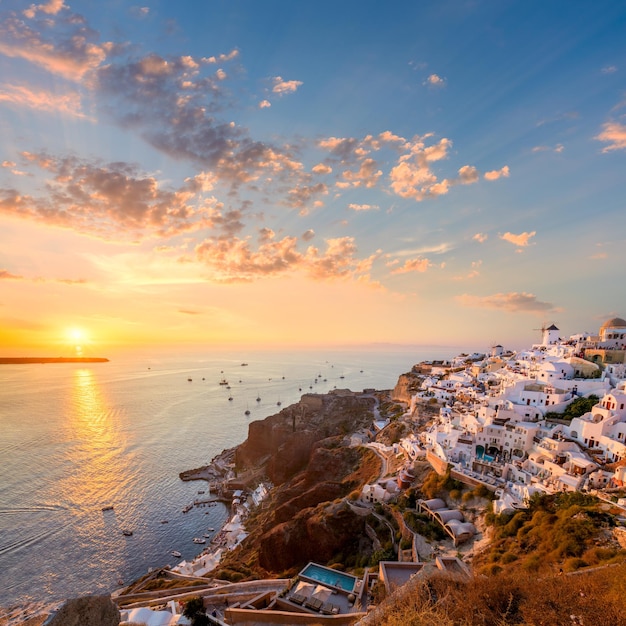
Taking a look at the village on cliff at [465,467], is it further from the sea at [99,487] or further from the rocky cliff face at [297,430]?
the sea at [99,487]

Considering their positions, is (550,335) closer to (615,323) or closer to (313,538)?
(615,323)

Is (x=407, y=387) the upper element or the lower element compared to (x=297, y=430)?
upper

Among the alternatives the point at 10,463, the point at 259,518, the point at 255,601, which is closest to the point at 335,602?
the point at 255,601

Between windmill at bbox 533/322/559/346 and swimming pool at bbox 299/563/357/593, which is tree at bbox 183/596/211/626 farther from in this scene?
windmill at bbox 533/322/559/346

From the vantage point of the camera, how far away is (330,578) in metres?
16.0

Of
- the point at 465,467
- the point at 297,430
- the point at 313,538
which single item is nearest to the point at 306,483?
the point at 313,538

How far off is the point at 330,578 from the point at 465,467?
1320 cm

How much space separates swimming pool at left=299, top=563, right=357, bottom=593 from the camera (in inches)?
599

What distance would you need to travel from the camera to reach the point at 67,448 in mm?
51469

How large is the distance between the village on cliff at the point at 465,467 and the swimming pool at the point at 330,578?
0.26 ft

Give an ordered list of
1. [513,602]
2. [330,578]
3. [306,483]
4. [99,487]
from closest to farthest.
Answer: [513,602] < [330,578] < [306,483] < [99,487]

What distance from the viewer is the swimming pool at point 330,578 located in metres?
15.2

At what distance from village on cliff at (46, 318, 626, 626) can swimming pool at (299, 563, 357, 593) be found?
8 cm

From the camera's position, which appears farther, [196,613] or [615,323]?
[615,323]
